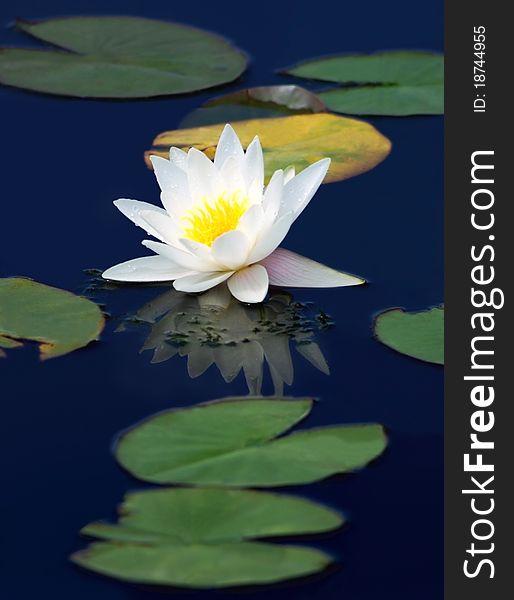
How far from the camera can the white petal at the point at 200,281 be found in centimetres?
294

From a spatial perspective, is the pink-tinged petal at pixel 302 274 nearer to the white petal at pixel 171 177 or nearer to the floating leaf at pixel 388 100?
the white petal at pixel 171 177

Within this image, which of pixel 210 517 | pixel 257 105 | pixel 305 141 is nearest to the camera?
pixel 210 517

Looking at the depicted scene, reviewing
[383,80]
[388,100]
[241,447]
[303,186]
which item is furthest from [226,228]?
[383,80]

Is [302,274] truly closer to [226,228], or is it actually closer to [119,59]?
[226,228]

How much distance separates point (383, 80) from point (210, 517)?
2.45 metres

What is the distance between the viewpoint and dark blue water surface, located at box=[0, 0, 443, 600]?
218 cm

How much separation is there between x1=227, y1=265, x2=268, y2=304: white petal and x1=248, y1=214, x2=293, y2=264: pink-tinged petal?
0.03 m

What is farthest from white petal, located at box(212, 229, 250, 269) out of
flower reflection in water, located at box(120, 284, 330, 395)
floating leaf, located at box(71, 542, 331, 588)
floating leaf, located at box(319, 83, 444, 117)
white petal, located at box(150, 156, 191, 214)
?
floating leaf, located at box(319, 83, 444, 117)

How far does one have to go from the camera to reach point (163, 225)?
2.93 m

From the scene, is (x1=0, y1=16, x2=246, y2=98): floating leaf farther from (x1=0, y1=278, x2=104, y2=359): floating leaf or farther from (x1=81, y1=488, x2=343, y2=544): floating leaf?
(x1=81, y1=488, x2=343, y2=544): floating leaf

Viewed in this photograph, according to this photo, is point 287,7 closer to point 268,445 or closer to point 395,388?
point 395,388

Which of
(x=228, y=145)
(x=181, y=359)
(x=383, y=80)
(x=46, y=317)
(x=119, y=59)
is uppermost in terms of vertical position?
(x=119, y=59)

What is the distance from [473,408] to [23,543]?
104 cm

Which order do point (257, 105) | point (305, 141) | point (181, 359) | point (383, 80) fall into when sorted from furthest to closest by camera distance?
point (383, 80) < point (257, 105) < point (305, 141) < point (181, 359)
